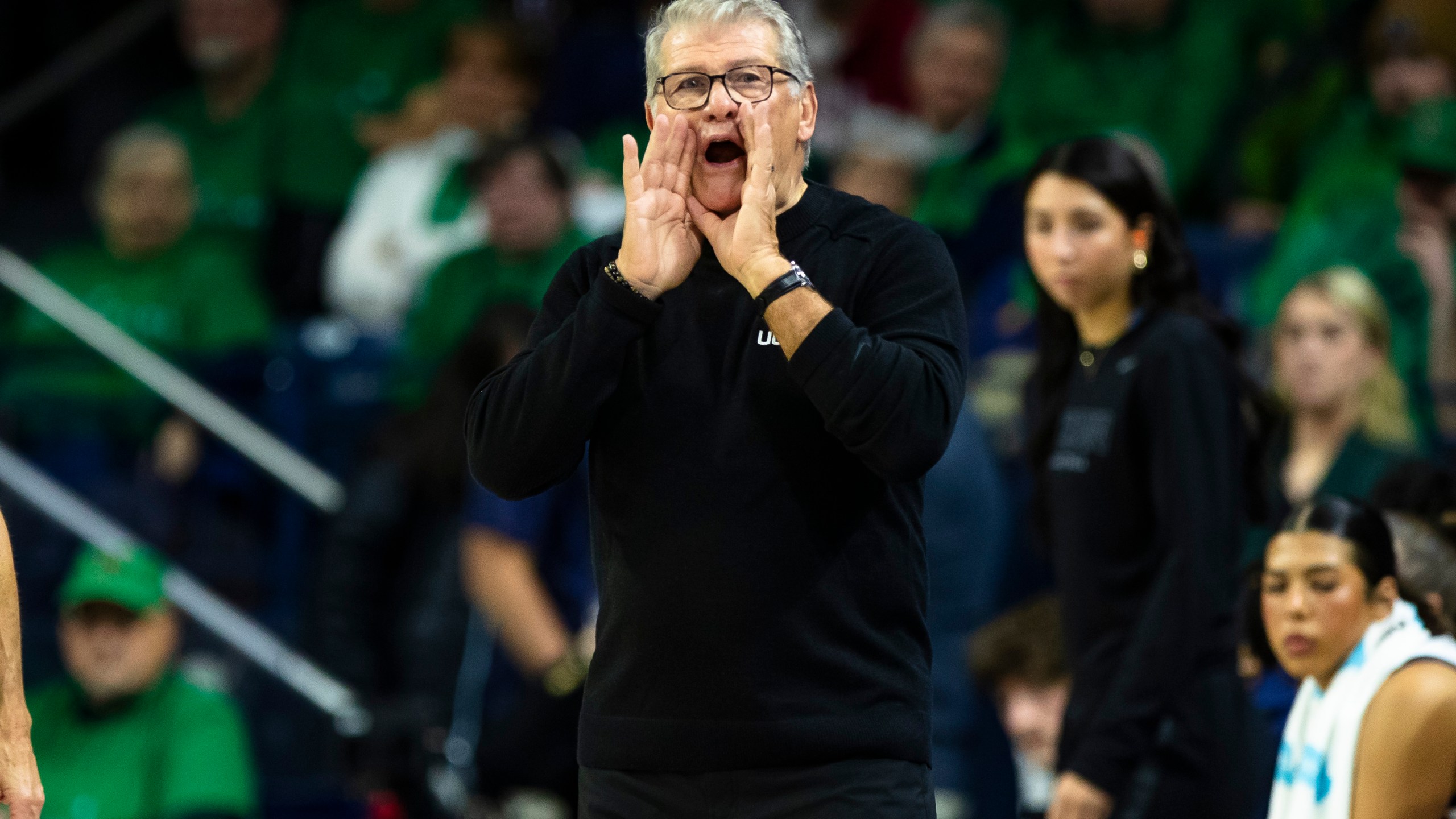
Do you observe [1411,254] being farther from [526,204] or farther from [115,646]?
[115,646]

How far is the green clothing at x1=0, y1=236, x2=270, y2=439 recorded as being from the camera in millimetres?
6727

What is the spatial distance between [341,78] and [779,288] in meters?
5.79

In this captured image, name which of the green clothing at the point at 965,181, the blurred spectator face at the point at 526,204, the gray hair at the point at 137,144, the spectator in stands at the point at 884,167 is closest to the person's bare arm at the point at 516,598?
the blurred spectator face at the point at 526,204

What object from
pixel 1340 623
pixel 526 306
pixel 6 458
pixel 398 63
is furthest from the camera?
pixel 398 63

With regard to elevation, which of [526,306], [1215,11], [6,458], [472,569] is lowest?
[6,458]

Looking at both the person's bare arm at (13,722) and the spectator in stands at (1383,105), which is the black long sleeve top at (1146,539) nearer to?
the person's bare arm at (13,722)

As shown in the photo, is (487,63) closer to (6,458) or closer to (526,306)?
(526,306)

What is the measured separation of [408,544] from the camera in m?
Answer: 5.76

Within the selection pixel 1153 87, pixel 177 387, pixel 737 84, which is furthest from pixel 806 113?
pixel 1153 87

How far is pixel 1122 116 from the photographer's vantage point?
6.84 metres

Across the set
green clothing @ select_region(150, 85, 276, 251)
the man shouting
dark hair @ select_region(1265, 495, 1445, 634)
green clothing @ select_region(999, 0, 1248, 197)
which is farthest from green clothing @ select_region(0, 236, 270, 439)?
the man shouting

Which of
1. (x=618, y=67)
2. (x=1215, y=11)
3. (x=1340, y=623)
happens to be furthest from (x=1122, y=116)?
(x=1340, y=623)

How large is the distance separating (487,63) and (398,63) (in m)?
0.66

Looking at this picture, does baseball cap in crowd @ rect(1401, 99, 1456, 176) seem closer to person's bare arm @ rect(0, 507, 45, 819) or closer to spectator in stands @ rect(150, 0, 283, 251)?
spectator in stands @ rect(150, 0, 283, 251)
